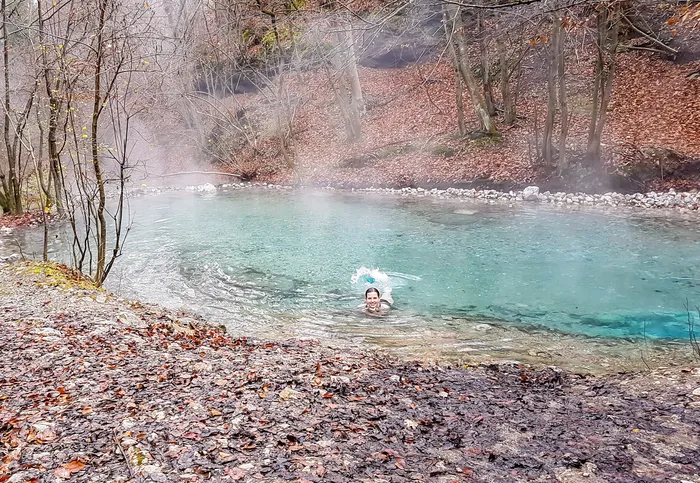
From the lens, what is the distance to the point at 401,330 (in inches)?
294

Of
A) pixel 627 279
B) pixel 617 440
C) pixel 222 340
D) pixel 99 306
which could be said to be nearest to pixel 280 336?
pixel 222 340

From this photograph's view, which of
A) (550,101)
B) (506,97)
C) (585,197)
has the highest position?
(506,97)

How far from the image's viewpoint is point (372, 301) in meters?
8.05

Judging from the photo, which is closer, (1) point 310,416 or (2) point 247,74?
(1) point 310,416

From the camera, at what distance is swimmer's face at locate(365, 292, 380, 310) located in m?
8.05

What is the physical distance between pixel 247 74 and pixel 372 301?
98.1ft

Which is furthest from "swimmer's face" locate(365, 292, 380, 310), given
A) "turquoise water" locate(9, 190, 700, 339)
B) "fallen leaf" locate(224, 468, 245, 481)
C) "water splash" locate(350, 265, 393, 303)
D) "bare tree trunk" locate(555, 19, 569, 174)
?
"bare tree trunk" locate(555, 19, 569, 174)

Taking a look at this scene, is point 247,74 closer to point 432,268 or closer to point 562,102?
point 562,102

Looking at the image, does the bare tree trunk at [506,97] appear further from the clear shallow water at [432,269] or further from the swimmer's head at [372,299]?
the swimmer's head at [372,299]

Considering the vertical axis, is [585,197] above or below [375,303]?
above

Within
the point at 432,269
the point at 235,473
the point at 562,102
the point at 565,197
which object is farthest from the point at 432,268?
the point at 562,102

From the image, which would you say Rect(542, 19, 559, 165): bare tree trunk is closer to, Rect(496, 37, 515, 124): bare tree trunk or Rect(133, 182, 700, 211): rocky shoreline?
Rect(133, 182, 700, 211): rocky shoreline

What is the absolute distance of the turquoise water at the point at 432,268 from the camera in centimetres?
787

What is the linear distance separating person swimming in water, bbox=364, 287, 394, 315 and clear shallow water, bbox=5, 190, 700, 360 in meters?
0.23
